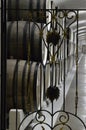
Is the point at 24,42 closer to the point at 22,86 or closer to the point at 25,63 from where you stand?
the point at 25,63

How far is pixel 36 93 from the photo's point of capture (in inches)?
134

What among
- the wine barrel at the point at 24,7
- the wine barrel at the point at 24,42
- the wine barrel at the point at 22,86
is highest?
the wine barrel at the point at 24,7

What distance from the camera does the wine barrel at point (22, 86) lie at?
3.33m

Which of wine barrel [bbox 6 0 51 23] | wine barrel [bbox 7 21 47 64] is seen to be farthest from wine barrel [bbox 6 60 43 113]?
wine barrel [bbox 6 0 51 23]

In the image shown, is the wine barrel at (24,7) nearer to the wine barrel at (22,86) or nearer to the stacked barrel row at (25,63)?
the stacked barrel row at (25,63)

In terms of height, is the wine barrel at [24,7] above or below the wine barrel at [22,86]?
above

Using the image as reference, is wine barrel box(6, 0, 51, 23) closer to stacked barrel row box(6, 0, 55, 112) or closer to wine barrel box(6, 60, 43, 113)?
stacked barrel row box(6, 0, 55, 112)

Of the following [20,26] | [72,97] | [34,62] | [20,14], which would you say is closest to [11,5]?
[20,14]

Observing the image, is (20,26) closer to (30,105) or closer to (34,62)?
(34,62)

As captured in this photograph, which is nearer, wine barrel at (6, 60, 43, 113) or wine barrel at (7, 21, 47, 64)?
wine barrel at (6, 60, 43, 113)

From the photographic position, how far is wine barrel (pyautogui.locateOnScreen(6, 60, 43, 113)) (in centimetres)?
333

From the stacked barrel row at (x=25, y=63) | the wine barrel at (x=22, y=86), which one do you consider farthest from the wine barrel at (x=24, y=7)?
the wine barrel at (x=22, y=86)

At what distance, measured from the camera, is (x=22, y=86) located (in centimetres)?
333

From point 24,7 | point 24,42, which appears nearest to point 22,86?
point 24,42
